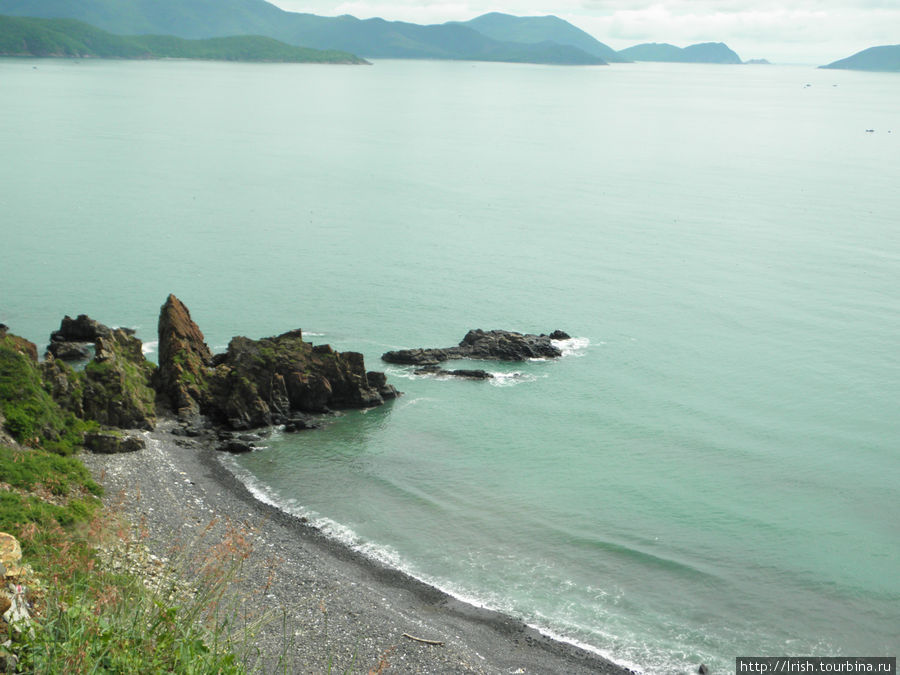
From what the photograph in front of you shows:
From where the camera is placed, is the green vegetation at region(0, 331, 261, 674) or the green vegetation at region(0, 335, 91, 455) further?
the green vegetation at region(0, 335, 91, 455)

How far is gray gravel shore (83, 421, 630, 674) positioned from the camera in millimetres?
22781

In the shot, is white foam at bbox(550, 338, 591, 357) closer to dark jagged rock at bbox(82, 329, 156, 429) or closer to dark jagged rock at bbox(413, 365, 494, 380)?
dark jagged rock at bbox(413, 365, 494, 380)

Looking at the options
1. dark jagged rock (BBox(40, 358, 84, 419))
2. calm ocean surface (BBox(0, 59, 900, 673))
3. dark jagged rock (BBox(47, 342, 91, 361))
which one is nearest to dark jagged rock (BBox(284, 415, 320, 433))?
calm ocean surface (BBox(0, 59, 900, 673))

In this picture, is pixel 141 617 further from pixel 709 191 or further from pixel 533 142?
pixel 533 142

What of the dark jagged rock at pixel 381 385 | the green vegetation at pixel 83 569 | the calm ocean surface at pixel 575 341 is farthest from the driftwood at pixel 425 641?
the dark jagged rock at pixel 381 385

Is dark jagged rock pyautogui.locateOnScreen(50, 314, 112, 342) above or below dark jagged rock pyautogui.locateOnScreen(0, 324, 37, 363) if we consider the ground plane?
below

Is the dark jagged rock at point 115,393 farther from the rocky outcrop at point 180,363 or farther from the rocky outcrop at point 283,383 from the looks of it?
the rocky outcrop at point 283,383

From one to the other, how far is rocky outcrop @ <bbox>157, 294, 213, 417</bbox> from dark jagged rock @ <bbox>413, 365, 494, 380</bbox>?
485 inches

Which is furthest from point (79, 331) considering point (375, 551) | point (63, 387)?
point (375, 551)

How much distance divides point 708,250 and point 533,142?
8180 centimetres

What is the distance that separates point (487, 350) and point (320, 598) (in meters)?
27.8

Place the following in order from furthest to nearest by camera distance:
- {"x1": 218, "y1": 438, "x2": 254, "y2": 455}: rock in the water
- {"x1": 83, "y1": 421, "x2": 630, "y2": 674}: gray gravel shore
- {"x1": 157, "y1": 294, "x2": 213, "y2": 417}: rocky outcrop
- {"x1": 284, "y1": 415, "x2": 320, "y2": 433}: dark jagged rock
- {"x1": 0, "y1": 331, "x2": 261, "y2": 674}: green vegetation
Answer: {"x1": 157, "y1": 294, "x2": 213, "y2": 417}: rocky outcrop → {"x1": 284, "y1": 415, "x2": 320, "y2": 433}: dark jagged rock → {"x1": 218, "y1": 438, "x2": 254, "y2": 455}: rock in the water → {"x1": 83, "y1": 421, "x2": 630, "y2": 674}: gray gravel shore → {"x1": 0, "y1": 331, "x2": 261, "y2": 674}: green vegetation

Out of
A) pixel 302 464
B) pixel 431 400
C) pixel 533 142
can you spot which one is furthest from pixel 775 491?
pixel 533 142

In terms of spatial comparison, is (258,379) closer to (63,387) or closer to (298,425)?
(298,425)
